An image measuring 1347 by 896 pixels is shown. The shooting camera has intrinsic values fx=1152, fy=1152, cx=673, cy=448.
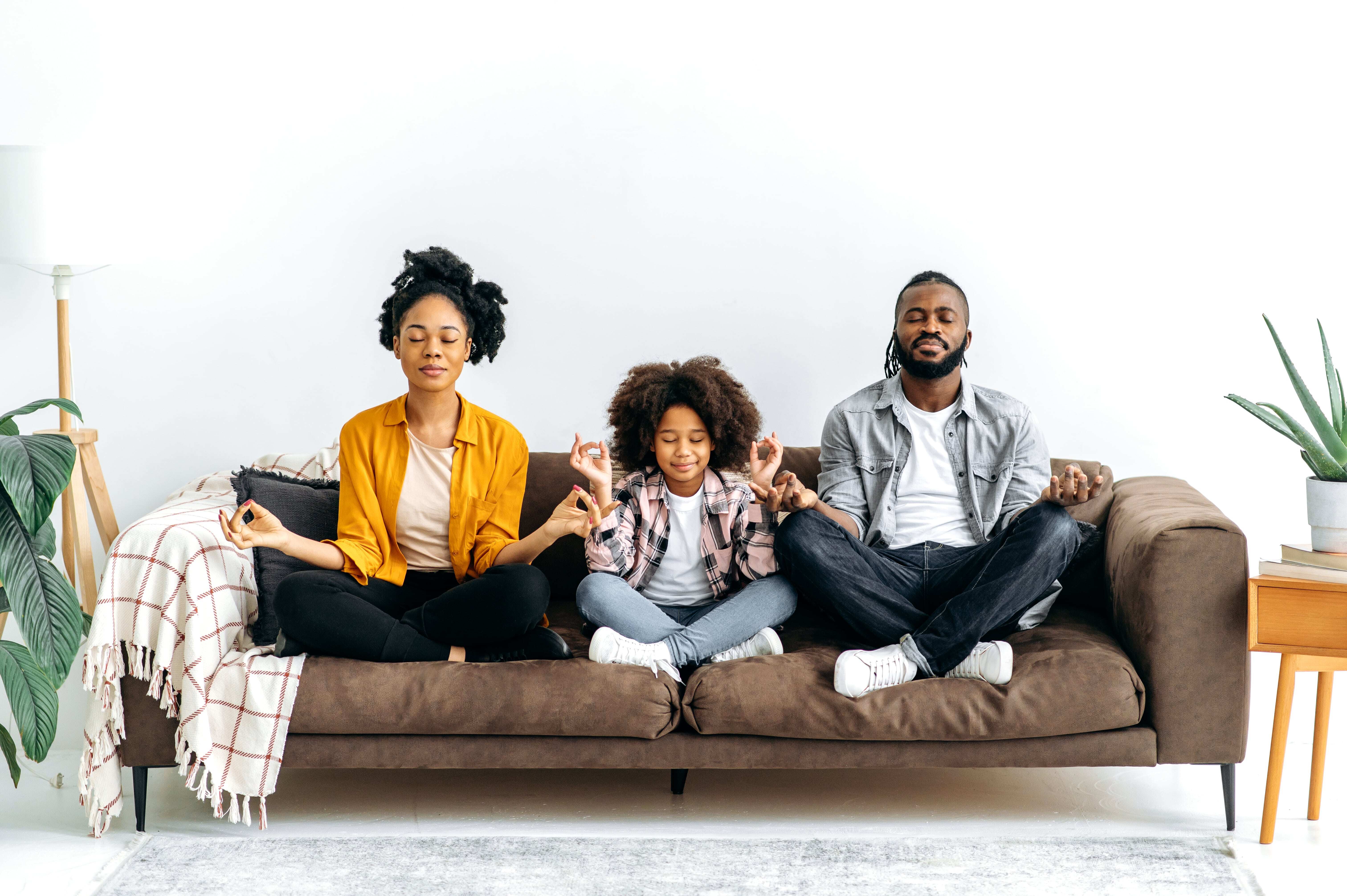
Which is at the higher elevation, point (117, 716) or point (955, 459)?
point (955, 459)

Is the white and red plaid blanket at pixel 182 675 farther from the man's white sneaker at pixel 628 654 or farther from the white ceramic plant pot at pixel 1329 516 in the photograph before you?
the white ceramic plant pot at pixel 1329 516

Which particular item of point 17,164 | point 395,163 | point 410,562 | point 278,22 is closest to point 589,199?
point 395,163

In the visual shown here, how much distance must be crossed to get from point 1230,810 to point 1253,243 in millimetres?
1533

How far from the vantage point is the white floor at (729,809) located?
2137 mm

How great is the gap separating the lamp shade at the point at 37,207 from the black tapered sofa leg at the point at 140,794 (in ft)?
3.58

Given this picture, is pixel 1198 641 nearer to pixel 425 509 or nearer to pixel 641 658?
pixel 641 658

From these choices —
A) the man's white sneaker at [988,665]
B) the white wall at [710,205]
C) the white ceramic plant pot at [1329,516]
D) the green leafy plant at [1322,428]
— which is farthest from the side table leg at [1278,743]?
the white wall at [710,205]

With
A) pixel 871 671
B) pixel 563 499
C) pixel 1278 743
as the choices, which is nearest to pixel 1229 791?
pixel 1278 743

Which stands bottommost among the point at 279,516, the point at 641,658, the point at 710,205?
the point at 641,658

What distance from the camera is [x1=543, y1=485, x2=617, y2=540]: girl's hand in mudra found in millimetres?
2287

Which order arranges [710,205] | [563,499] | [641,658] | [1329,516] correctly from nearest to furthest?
[1329,516]
[641,658]
[563,499]
[710,205]

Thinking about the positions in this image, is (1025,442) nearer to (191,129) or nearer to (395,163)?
Answer: (395,163)

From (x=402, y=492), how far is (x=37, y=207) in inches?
39.0

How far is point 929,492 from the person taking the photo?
105 inches
